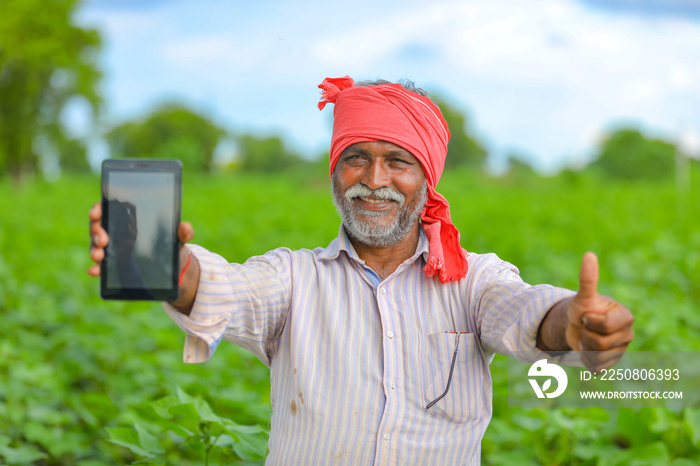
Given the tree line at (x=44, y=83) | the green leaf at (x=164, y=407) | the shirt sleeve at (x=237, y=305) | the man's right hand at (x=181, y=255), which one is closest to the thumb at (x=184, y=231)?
the man's right hand at (x=181, y=255)

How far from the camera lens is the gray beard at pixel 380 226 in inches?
81.6

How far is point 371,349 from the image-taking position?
195 cm

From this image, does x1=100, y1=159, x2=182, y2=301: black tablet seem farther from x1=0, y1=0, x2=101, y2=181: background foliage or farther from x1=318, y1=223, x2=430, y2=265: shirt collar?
x1=0, y1=0, x2=101, y2=181: background foliage

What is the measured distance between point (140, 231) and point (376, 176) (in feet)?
2.55

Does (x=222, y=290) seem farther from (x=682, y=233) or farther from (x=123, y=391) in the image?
(x=682, y=233)

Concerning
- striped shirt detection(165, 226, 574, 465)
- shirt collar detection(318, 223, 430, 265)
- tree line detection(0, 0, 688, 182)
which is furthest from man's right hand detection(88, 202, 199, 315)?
tree line detection(0, 0, 688, 182)

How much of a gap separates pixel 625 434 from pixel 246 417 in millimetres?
1626

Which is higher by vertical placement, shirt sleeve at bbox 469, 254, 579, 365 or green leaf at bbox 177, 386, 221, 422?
shirt sleeve at bbox 469, 254, 579, 365

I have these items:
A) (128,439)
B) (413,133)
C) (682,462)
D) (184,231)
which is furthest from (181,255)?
(682,462)

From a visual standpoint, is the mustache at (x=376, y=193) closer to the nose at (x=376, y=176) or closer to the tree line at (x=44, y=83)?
the nose at (x=376, y=176)

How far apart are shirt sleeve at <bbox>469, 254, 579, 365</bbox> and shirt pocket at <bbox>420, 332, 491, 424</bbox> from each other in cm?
7

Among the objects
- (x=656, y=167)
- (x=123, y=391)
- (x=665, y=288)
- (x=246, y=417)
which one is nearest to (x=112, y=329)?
(x=123, y=391)

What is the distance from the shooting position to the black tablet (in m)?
1.53

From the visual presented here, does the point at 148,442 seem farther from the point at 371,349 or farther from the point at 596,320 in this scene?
the point at 596,320
